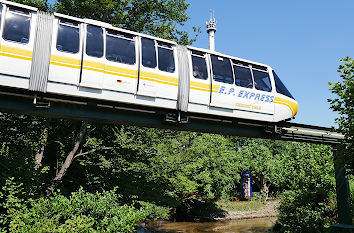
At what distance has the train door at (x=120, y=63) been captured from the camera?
9711mm

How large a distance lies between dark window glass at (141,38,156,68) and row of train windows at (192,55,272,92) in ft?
5.56

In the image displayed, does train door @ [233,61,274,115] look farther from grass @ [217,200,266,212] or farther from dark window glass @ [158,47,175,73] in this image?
grass @ [217,200,266,212]

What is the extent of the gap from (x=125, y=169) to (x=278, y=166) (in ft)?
111

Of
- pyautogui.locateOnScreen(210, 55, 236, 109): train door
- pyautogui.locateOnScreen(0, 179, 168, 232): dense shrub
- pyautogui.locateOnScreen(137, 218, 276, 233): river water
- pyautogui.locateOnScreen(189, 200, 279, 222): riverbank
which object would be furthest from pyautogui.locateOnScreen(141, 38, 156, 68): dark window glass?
pyautogui.locateOnScreen(189, 200, 279, 222): riverbank

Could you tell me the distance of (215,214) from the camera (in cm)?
3519

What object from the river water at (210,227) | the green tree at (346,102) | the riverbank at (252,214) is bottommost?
the river water at (210,227)

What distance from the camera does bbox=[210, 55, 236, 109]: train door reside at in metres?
11.5

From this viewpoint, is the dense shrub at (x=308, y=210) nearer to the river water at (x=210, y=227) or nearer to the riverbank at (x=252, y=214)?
the river water at (x=210, y=227)

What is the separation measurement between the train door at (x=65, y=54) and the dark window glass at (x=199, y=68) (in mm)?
4299

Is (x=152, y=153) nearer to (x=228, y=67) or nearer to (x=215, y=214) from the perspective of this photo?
(x=228, y=67)

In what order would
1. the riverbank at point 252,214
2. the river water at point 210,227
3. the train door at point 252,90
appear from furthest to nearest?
the riverbank at point 252,214, the river water at point 210,227, the train door at point 252,90

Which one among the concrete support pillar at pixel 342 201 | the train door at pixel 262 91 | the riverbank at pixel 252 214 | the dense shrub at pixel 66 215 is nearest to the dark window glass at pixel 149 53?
the train door at pixel 262 91

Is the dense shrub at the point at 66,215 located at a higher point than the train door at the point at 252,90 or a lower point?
lower

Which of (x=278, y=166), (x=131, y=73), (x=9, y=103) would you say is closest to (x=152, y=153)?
(x=131, y=73)
